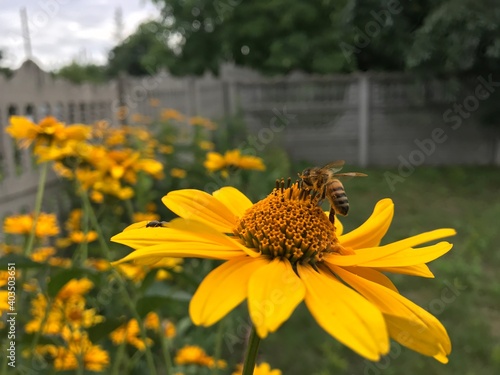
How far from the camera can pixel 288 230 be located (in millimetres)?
635

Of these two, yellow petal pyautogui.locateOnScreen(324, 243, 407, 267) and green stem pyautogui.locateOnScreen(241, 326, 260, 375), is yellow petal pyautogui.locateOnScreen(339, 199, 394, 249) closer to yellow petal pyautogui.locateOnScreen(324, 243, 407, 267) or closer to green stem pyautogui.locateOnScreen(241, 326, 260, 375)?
yellow petal pyautogui.locateOnScreen(324, 243, 407, 267)

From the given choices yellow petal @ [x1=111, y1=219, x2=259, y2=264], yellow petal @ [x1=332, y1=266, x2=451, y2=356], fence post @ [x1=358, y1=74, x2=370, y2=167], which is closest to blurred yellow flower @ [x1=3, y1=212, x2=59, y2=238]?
yellow petal @ [x1=111, y1=219, x2=259, y2=264]

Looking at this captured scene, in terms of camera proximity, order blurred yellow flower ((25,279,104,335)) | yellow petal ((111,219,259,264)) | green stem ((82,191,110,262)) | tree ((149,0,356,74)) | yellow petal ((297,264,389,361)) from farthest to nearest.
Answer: tree ((149,0,356,74)) → blurred yellow flower ((25,279,104,335)) → green stem ((82,191,110,262)) → yellow petal ((111,219,259,264)) → yellow petal ((297,264,389,361))

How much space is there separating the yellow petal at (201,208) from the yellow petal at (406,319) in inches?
7.2

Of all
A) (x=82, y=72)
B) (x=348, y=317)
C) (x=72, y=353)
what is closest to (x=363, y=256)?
(x=348, y=317)

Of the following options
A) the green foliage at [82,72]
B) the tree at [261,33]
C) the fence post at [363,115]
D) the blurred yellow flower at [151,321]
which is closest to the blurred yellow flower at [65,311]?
the blurred yellow flower at [151,321]

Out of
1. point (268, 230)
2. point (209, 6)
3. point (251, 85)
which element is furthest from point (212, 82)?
point (268, 230)

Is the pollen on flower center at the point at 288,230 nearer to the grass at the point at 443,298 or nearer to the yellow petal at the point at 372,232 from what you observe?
the yellow petal at the point at 372,232

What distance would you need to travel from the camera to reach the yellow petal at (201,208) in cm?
66

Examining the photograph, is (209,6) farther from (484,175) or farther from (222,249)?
(222,249)

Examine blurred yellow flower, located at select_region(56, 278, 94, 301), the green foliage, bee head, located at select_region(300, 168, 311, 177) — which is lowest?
blurred yellow flower, located at select_region(56, 278, 94, 301)

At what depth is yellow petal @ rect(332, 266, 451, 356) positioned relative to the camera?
0.52 meters

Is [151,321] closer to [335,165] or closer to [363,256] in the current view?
[335,165]

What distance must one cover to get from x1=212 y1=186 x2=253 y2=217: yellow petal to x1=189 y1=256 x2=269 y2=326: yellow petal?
175 millimetres
